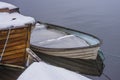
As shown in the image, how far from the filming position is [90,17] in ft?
96.4

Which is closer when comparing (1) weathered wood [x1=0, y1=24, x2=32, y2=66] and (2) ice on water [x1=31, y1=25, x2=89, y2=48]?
(1) weathered wood [x1=0, y1=24, x2=32, y2=66]

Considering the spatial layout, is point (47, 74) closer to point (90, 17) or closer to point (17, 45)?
point (17, 45)

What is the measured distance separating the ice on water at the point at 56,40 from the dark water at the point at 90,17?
1957mm

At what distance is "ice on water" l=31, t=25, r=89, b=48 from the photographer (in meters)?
14.2

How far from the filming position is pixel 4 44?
1138 cm

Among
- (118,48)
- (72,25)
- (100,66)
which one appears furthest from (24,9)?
(100,66)

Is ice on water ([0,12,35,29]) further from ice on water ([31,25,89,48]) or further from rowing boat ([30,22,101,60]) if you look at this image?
ice on water ([31,25,89,48])

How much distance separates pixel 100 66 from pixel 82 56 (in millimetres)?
1109

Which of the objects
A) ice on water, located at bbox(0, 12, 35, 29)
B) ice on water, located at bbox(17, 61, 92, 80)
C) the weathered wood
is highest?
ice on water, located at bbox(17, 61, 92, 80)

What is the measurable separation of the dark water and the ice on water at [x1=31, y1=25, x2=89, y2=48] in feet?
6.42

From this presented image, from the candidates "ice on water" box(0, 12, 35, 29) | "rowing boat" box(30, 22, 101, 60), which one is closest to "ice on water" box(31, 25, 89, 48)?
"rowing boat" box(30, 22, 101, 60)

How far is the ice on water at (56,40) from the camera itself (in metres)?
14.2

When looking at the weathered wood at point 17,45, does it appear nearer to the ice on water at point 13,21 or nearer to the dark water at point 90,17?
the ice on water at point 13,21

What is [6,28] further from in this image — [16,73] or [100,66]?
[100,66]
